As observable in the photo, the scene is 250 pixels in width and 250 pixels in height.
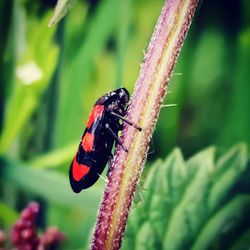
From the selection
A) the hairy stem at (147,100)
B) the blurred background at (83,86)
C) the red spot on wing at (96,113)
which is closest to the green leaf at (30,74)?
the blurred background at (83,86)

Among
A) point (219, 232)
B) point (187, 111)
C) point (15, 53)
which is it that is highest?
point (15, 53)

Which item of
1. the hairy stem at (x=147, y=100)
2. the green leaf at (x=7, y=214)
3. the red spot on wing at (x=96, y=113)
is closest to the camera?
the hairy stem at (x=147, y=100)

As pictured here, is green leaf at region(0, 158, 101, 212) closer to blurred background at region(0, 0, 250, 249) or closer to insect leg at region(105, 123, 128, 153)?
blurred background at region(0, 0, 250, 249)

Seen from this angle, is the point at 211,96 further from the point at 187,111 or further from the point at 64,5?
the point at 64,5

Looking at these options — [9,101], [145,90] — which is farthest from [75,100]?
[145,90]

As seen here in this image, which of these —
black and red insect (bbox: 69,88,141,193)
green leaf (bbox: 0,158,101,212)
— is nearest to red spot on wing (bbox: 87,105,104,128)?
black and red insect (bbox: 69,88,141,193)

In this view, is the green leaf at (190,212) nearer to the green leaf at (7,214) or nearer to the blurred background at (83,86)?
the blurred background at (83,86)
